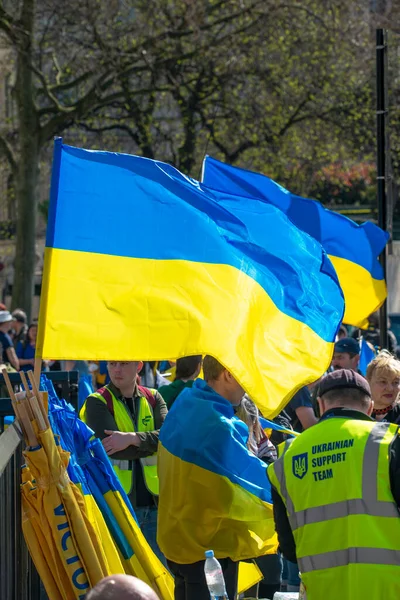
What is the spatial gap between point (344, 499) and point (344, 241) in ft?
17.5

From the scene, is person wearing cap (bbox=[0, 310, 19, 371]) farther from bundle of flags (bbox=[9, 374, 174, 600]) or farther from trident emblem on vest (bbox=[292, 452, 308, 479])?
trident emblem on vest (bbox=[292, 452, 308, 479])

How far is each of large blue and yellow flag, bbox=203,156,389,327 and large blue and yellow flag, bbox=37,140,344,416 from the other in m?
2.88

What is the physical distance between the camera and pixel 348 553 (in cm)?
400

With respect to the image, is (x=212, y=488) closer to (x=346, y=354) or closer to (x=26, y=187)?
(x=346, y=354)

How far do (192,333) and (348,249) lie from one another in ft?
14.5

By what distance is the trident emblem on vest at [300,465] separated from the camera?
4.13m

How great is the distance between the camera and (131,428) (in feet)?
20.0

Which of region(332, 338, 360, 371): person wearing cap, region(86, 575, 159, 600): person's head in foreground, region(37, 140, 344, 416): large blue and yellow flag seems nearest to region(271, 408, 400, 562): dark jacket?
region(37, 140, 344, 416): large blue and yellow flag

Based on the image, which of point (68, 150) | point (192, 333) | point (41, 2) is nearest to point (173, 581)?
point (192, 333)

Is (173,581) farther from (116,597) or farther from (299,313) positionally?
(116,597)

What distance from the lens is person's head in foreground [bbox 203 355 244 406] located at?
5109mm

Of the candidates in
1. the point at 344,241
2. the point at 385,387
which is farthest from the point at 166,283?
the point at 344,241

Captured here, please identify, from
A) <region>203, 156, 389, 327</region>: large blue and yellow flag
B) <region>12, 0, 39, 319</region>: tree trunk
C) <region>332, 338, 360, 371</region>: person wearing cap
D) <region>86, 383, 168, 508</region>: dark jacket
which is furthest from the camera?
<region>12, 0, 39, 319</region>: tree trunk

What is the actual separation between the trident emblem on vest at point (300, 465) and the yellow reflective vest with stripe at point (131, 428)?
202 centimetres
